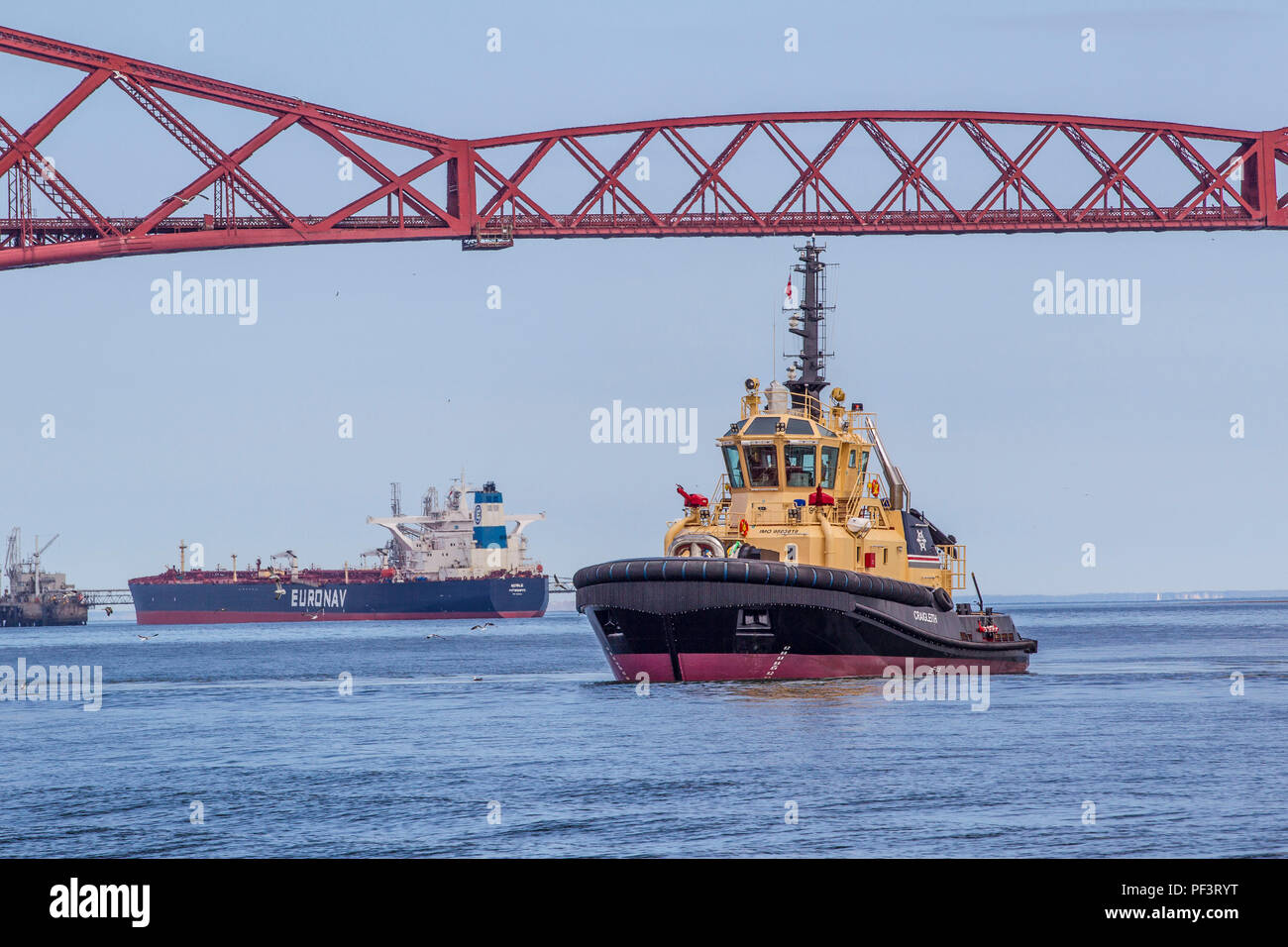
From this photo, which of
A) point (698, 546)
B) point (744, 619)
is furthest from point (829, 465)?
point (744, 619)

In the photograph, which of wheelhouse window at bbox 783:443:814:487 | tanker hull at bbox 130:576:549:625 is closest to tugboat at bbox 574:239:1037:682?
wheelhouse window at bbox 783:443:814:487

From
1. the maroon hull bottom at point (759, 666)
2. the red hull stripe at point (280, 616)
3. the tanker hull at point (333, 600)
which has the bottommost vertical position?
the red hull stripe at point (280, 616)

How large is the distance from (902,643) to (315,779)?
17651 mm

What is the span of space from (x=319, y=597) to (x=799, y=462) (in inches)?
4750

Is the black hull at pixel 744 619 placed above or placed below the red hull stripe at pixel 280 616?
above

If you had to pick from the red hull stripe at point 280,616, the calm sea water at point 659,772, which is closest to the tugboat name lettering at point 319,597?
the red hull stripe at point 280,616

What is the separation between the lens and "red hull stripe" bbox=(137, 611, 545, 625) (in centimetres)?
15338

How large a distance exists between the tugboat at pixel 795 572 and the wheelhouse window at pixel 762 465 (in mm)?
25

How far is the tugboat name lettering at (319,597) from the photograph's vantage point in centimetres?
15225

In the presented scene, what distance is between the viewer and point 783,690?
3438 centimetres

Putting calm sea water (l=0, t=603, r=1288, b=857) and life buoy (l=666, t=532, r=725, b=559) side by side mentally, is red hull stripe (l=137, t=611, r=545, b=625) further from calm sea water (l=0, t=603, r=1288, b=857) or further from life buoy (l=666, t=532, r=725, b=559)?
life buoy (l=666, t=532, r=725, b=559)

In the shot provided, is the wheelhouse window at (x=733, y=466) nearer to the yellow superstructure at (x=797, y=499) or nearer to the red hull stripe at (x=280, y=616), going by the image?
the yellow superstructure at (x=797, y=499)

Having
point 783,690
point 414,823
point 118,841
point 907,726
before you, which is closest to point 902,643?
point 783,690

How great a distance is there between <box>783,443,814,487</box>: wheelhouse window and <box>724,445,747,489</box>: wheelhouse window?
4.26 ft
